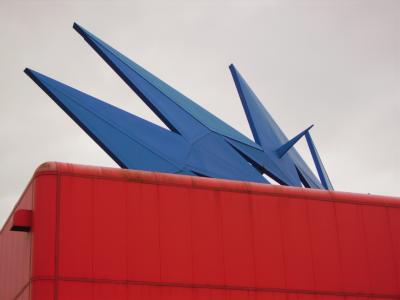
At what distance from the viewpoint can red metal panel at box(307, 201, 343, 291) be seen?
78.3ft

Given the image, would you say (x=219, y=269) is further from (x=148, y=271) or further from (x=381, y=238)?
(x=381, y=238)

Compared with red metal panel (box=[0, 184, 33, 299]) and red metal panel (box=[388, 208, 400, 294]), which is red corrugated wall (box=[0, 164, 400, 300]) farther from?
red metal panel (box=[0, 184, 33, 299])

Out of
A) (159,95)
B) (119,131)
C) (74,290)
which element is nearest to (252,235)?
(119,131)

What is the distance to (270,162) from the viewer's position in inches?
1151

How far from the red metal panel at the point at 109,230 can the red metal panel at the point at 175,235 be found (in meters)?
1.09

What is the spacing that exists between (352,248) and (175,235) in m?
5.85

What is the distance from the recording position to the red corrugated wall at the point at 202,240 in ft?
67.2

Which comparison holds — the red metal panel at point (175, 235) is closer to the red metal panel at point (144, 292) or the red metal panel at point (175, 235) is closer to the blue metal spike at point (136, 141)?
the red metal panel at point (144, 292)

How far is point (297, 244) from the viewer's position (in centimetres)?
2380

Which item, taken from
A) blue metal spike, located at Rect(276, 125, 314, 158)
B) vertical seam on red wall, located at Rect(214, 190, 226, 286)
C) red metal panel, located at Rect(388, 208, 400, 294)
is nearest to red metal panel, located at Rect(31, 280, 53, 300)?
vertical seam on red wall, located at Rect(214, 190, 226, 286)

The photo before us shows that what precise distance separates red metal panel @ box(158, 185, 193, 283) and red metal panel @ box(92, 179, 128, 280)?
109 cm

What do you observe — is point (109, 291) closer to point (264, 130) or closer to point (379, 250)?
point (379, 250)

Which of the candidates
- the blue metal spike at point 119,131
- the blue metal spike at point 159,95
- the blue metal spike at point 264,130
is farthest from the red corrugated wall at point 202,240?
the blue metal spike at point 264,130

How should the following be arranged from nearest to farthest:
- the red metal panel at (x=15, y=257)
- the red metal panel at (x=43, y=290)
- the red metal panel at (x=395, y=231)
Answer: the red metal panel at (x=43, y=290)
the red metal panel at (x=15, y=257)
the red metal panel at (x=395, y=231)
